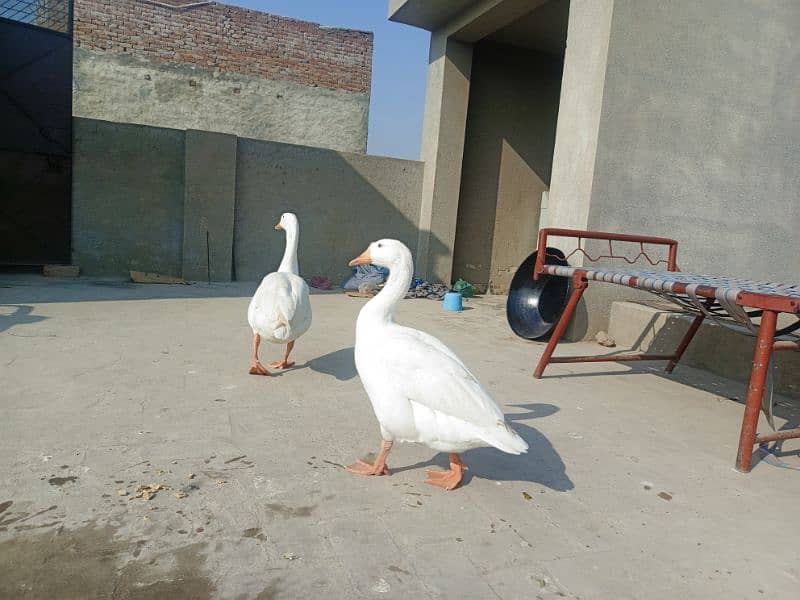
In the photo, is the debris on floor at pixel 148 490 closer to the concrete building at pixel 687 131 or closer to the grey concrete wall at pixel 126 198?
the concrete building at pixel 687 131

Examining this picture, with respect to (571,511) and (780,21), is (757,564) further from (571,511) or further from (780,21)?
(780,21)

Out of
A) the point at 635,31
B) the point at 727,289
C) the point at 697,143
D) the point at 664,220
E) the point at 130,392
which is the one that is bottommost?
the point at 130,392

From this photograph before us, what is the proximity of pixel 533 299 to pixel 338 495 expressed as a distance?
430 centimetres

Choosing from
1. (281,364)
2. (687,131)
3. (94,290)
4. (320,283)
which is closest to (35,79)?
(94,290)

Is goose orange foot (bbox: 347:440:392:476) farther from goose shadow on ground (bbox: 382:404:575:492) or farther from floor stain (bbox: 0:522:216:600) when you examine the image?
floor stain (bbox: 0:522:216:600)

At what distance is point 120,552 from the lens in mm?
1894

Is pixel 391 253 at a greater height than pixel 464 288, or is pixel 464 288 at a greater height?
pixel 391 253

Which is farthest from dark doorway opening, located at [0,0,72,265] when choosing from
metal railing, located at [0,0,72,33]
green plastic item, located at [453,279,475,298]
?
green plastic item, located at [453,279,475,298]

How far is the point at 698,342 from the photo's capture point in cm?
516

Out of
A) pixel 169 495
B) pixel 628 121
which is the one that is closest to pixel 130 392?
pixel 169 495

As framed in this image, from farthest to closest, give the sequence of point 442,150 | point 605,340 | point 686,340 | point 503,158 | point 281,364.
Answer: point 503,158, point 442,150, point 605,340, point 686,340, point 281,364

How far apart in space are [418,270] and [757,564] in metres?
8.11

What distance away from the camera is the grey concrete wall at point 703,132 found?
580 centimetres

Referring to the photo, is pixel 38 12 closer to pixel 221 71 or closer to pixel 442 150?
pixel 221 71
